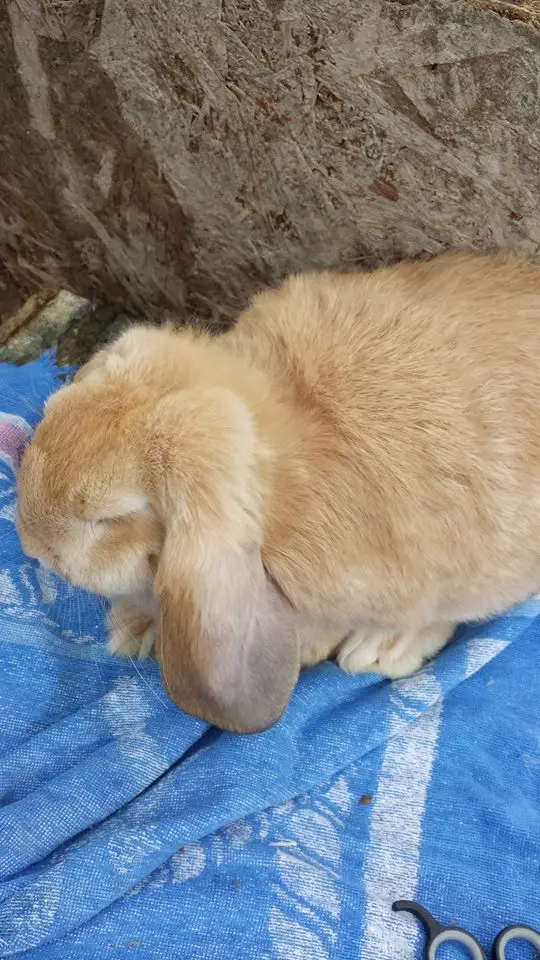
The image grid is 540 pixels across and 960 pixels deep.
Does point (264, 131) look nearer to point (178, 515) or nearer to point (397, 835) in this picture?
point (178, 515)

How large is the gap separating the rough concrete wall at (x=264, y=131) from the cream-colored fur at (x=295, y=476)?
0.84ft

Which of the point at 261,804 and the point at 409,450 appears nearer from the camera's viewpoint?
the point at 409,450

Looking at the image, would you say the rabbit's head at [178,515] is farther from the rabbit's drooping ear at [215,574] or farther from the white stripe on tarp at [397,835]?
the white stripe on tarp at [397,835]

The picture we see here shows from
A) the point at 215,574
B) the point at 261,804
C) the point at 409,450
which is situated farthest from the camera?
the point at 261,804

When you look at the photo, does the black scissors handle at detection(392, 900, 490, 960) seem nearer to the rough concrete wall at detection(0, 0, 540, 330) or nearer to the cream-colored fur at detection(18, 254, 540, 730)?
the cream-colored fur at detection(18, 254, 540, 730)

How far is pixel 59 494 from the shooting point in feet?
4.91

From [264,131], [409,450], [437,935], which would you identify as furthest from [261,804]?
[264,131]

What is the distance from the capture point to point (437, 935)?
5.29 ft

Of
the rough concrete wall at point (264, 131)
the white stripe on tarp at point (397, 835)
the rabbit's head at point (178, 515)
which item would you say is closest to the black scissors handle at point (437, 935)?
the white stripe on tarp at point (397, 835)

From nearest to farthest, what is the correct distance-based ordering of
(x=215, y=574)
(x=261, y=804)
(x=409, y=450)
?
1. (x=215, y=574)
2. (x=409, y=450)
3. (x=261, y=804)

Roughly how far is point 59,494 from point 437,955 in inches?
50.7

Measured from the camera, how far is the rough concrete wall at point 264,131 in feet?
5.10

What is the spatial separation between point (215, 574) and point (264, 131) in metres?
1.17

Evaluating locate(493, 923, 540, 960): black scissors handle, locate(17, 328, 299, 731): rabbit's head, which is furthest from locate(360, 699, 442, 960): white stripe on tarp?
locate(17, 328, 299, 731): rabbit's head
